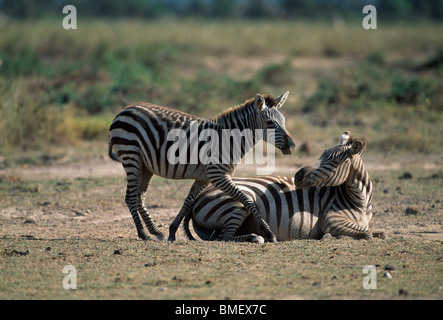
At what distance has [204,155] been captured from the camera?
7.48m

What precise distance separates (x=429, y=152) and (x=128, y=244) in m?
7.90

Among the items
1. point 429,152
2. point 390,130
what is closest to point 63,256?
point 429,152

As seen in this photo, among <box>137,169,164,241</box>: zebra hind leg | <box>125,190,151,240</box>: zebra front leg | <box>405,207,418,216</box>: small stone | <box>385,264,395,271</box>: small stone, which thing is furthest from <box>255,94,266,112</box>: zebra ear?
<box>405,207,418,216</box>: small stone

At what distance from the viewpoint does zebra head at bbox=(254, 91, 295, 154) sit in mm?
7391

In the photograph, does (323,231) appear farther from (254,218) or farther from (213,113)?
(213,113)

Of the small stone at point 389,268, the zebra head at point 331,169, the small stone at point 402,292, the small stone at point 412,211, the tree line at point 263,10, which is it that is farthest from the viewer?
the tree line at point 263,10

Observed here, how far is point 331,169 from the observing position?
7.44 m

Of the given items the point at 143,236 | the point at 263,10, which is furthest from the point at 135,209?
the point at 263,10

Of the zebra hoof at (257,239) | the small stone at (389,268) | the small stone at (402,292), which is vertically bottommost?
the small stone at (402,292)

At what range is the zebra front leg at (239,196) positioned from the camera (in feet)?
23.9

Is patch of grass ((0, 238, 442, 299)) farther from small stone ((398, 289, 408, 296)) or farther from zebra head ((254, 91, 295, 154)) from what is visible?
zebra head ((254, 91, 295, 154))

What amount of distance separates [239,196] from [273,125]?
3.02ft

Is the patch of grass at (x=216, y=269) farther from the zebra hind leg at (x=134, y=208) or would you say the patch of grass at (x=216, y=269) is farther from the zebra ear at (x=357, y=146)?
the zebra ear at (x=357, y=146)

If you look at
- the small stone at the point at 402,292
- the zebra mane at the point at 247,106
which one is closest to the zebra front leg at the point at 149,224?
the zebra mane at the point at 247,106
